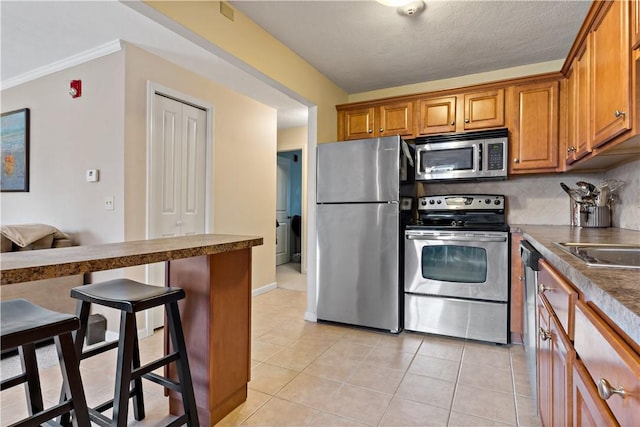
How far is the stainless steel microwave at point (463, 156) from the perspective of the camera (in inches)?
112

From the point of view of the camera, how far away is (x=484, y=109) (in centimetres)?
296

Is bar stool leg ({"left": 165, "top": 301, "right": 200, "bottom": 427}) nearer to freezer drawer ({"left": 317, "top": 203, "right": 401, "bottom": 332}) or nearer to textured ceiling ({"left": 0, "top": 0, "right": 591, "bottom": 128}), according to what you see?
textured ceiling ({"left": 0, "top": 0, "right": 591, "bottom": 128})

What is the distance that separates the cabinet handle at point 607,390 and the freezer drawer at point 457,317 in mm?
2116

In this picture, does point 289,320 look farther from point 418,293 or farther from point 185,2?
point 185,2

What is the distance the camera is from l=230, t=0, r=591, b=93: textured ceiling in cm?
216

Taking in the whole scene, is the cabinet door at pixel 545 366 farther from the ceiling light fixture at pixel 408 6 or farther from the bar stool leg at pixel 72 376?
the ceiling light fixture at pixel 408 6

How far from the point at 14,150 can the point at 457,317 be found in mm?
4649

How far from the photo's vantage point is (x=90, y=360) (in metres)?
2.34

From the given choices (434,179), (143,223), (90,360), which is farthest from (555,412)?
(143,223)

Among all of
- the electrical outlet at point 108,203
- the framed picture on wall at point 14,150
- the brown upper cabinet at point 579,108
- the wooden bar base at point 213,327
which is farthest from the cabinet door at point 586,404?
the framed picture on wall at point 14,150

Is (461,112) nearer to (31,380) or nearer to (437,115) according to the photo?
(437,115)

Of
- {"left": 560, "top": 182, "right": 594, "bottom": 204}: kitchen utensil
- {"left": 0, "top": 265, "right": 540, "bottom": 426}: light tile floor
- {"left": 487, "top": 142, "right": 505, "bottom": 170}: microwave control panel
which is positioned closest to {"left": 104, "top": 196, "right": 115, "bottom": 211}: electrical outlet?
{"left": 0, "top": 265, "right": 540, "bottom": 426}: light tile floor

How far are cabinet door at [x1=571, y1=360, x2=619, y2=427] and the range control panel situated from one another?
2.31 metres

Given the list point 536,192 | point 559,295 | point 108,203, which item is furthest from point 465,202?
point 108,203
